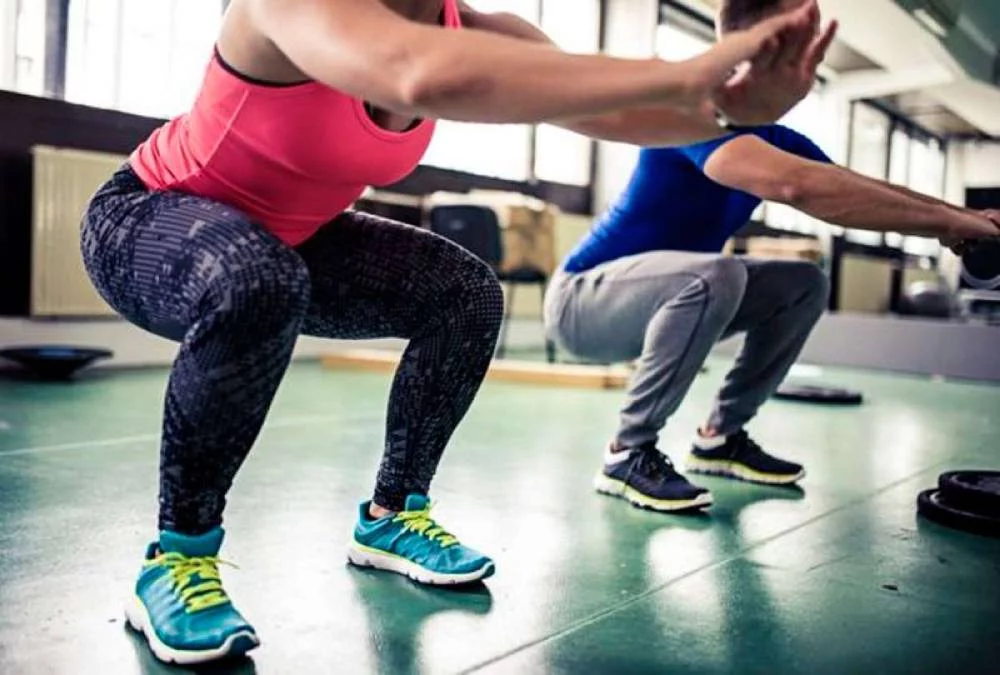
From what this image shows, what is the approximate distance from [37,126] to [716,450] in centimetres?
331

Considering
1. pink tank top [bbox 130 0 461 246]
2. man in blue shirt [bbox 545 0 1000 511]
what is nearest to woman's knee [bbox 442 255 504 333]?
pink tank top [bbox 130 0 461 246]

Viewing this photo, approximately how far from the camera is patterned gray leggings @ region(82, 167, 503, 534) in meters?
1.16

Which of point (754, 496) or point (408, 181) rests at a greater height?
point (408, 181)

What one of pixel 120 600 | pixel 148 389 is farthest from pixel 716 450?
pixel 148 389

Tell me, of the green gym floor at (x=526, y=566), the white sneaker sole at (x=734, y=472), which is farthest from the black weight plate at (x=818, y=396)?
the white sneaker sole at (x=734, y=472)

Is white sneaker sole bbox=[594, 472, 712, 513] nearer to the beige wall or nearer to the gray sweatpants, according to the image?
the gray sweatpants

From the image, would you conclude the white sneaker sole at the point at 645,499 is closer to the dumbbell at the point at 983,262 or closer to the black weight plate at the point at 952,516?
the black weight plate at the point at 952,516

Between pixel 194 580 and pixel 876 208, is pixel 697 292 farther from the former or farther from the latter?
pixel 194 580

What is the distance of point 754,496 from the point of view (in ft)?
7.32

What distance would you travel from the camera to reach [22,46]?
13.9 ft

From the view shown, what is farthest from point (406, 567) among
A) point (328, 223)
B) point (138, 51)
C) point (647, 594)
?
point (138, 51)

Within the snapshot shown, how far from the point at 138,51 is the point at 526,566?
394 centimetres

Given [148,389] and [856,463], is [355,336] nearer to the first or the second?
[856,463]

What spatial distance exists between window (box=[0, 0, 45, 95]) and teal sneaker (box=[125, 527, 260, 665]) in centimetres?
358
